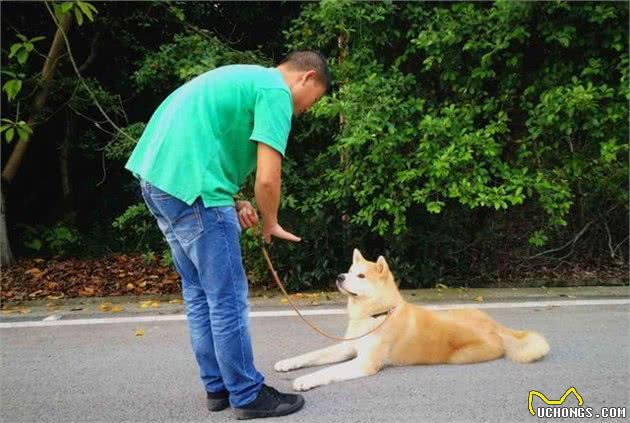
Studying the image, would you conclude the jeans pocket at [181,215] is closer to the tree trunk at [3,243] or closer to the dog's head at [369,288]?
the dog's head at [369,288]

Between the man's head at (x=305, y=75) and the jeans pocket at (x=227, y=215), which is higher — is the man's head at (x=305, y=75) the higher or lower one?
the higher one

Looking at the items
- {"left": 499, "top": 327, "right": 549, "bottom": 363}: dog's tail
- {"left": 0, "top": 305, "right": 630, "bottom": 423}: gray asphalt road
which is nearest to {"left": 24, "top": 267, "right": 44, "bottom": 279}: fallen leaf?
{"left": 0, "top": 305, "right": 630, "bottom": 423}: gray asphalt road

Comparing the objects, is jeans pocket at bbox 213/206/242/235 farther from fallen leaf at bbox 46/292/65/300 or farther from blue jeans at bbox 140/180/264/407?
fallen leaf at bbox 46/292/65/300

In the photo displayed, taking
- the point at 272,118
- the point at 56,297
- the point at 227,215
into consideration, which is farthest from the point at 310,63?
the point at 56,297

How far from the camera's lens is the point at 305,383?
3426mm

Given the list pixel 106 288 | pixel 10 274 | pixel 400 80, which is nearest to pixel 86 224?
pixel 10 274

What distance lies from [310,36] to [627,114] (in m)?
3.52

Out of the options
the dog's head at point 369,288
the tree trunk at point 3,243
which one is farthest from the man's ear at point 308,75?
the tree trunk at point 3,243

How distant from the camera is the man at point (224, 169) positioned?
2.73m

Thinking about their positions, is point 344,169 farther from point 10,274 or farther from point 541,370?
point 10,274

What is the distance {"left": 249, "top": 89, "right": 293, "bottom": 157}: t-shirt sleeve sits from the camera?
269 cm

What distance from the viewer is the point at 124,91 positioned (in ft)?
28.7

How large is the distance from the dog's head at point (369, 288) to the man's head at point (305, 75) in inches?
52.4

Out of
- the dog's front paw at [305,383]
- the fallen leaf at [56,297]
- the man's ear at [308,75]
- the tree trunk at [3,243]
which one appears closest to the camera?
the man's ear at [308,75]
